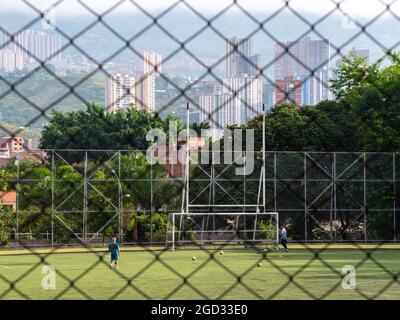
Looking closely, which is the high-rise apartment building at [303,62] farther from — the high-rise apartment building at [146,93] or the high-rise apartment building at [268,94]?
the high-rise apartment building at [146,93]

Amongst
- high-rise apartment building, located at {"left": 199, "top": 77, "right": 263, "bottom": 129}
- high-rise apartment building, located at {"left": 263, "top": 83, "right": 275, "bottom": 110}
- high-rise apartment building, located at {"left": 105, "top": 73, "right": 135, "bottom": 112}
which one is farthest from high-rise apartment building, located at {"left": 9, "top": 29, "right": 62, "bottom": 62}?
high-rise apartment building, located at {"left": 263, "top": 83, "right": 275, "bottom": 110}

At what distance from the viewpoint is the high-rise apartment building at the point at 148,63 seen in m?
2.40

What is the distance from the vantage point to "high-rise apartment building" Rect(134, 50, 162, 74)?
240cm

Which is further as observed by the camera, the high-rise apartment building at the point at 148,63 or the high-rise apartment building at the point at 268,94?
the high-rise apartment building at the point at 268,94

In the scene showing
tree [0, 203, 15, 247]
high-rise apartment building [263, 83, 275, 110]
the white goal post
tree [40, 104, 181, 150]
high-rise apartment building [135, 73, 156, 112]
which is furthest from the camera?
the white goal post

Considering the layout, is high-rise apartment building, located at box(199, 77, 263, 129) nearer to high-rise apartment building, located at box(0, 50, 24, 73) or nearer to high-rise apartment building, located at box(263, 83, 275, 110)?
high-rise apartment building, located at box(263, 83, 275, 110)

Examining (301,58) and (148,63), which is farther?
(301,58)

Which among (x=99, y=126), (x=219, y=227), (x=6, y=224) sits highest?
(x=99, y=126)

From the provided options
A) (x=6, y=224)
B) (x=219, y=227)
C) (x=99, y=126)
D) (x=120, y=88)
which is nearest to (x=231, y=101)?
(x=120, y=88)

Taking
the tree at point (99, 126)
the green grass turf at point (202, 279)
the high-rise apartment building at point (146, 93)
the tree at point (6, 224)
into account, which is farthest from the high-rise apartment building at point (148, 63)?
the tree at point (6, 224)

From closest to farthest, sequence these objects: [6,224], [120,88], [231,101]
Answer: [231,101], [120,88], [6,224]

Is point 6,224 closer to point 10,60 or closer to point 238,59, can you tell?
point 238,59

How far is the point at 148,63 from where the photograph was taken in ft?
8.02

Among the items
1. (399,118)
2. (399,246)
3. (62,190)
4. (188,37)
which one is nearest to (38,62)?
(188,37)
